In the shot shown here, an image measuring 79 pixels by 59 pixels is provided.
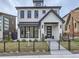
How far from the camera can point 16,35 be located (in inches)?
547

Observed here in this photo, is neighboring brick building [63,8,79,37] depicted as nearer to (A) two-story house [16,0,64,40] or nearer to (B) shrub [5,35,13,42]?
(A) two-story house [16,0,64,40]

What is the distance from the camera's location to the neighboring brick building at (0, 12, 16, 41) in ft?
43.0

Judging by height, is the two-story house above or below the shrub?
above

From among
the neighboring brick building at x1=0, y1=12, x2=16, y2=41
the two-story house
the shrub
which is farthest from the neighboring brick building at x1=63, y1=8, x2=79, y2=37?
the shrub

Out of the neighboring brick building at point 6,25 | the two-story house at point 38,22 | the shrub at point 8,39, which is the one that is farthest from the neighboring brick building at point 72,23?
the shrub at point 8,39

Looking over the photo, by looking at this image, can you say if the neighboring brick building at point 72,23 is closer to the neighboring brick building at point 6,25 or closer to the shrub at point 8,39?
the neighboring brick building at point 6,25

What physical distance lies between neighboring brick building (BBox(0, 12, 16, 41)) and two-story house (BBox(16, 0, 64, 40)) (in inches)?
38.7

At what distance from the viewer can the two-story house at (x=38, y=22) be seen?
1419cm

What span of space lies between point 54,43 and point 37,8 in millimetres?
2722

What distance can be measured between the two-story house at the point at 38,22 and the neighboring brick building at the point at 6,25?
3.22ft

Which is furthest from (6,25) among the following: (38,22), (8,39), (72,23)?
(72,23)

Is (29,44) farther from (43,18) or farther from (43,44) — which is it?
(43,18)

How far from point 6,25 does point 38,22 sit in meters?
2.95

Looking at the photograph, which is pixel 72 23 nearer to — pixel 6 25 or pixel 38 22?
pixel 38 22
